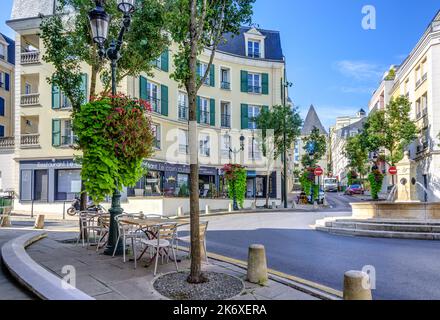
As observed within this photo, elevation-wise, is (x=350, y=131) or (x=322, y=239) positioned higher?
(x=350, y=131)

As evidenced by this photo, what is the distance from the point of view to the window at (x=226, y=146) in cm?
2914

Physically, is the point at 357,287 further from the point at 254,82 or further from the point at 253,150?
the point at 254,82

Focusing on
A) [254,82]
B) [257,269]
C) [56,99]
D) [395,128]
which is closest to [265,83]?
[254,82]

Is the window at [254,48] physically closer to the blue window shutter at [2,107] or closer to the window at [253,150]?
the window at [253,150]

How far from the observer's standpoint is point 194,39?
5094mm

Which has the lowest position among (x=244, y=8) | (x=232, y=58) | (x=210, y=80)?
(x=244, y=8)

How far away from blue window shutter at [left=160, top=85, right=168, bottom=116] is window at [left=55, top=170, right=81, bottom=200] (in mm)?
7255

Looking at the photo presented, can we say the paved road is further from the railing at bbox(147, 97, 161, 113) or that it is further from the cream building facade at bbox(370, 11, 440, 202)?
the cream building facade at bbox(370, 11, 440, 202)

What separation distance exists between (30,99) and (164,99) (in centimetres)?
902

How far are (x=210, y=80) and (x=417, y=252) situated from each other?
22.9 meters

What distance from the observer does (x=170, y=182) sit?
2473 centimetres

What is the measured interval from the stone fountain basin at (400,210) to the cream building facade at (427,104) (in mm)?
13958
